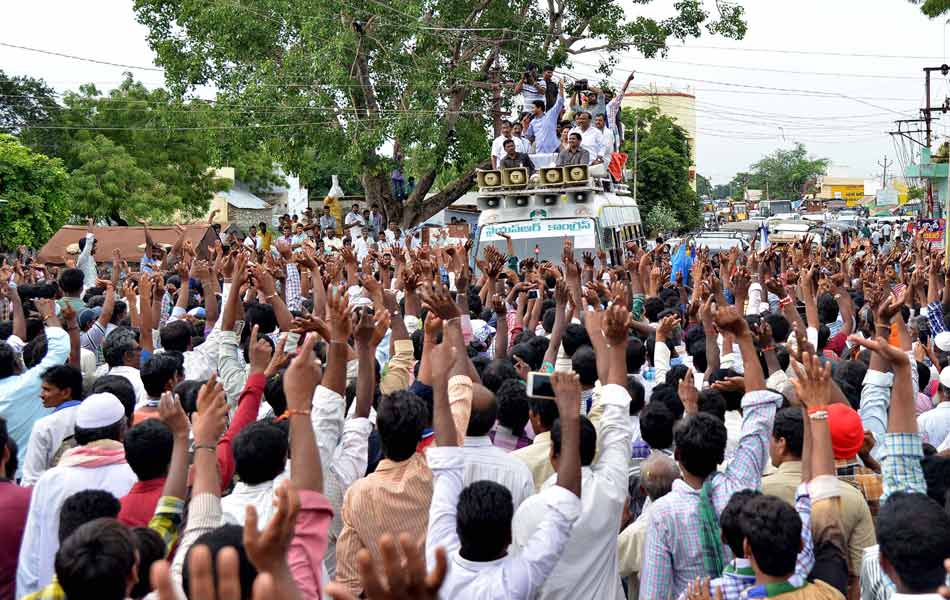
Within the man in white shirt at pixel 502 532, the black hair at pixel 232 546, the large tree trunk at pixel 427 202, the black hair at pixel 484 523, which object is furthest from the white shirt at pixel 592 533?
the large tree trunk at pixel 427 202

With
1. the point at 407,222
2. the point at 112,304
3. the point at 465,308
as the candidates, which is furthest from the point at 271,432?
the point at 407,222

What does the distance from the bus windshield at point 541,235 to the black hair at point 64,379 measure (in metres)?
8.72

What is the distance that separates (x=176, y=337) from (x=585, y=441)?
3.77 m

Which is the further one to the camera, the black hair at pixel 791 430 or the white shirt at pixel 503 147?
the white shirt at pixel 503 147

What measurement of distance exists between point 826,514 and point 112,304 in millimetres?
5910

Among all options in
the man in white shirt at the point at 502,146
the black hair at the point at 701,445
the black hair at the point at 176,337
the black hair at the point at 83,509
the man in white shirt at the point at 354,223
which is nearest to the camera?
the black hair at the point at 83,509

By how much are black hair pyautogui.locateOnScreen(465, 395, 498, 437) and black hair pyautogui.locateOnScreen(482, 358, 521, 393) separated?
1361 millimetres

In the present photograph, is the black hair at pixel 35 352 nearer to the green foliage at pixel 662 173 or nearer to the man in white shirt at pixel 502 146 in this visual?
the man in white shirt at pixel 502 146

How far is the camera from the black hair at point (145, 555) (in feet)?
9.98

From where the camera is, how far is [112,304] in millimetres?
7785

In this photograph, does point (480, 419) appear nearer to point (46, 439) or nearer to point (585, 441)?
point (585, 441)

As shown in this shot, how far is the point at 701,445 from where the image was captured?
146 inches

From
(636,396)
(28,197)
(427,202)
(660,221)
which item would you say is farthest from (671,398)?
(660,221)

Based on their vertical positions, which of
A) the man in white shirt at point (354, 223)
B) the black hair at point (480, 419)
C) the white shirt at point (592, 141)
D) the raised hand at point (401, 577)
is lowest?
the black hair at point (480, 419)
